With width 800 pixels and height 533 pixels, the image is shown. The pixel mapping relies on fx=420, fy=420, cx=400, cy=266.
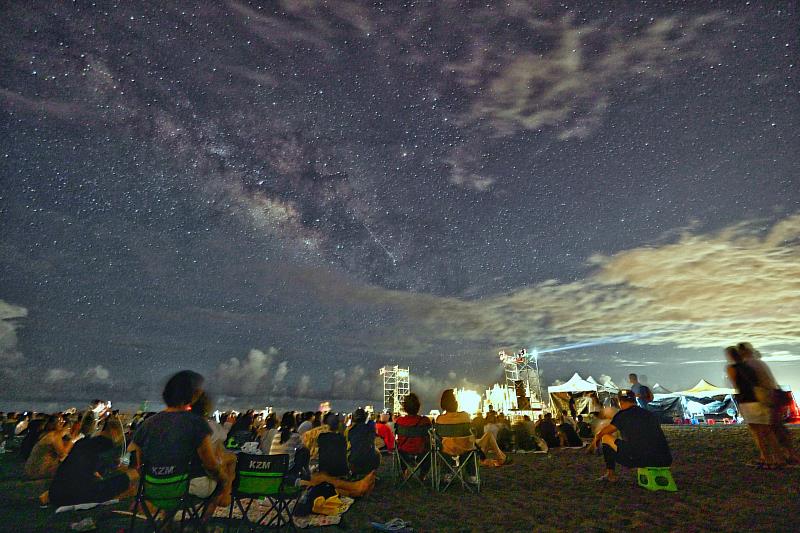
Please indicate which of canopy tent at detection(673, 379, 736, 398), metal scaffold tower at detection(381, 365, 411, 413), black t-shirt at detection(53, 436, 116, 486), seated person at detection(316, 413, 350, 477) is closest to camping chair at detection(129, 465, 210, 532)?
black t-shirt at detection(53, 436, 116, 486)

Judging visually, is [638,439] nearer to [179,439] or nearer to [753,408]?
[753,408]

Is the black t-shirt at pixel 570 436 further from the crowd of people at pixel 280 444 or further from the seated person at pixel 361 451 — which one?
the seated person at pixel 361 451

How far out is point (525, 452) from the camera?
49.9 ft

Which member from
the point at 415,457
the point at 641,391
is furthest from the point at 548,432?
the point at 415,457

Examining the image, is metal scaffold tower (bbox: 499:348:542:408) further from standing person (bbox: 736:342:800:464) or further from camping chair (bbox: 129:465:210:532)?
camping chair (bbox: 129:465:210:532)

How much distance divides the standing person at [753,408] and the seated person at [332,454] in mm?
7485

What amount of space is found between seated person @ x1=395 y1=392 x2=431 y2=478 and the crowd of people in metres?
0.02

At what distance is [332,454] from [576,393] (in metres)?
32.4

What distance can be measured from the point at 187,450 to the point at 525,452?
548 inches

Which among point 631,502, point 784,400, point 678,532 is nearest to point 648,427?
point 631,502

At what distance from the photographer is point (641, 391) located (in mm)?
11242

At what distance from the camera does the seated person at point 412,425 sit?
8.26m

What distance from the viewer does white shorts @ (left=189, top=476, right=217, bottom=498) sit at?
463cm

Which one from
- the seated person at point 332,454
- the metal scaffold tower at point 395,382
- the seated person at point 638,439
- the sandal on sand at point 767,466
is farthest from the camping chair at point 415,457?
the metal scaffold tower at point 395,382
